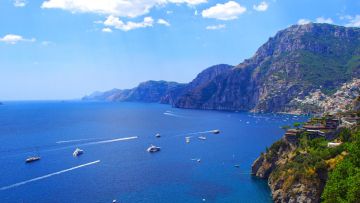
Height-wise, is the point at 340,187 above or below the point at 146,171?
above

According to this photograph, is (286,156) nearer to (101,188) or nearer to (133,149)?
(101,188)

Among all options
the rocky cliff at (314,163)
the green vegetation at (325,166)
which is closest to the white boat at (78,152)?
the rocky cliff at (314,163)

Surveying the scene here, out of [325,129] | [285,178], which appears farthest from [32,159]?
[325,129]

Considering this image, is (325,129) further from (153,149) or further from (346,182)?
(153,149)

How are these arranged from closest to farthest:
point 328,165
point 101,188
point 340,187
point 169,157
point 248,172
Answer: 1. point 340,187
2. point 328,165
3. point 101,188
4. point 248,172
5. point 169,157

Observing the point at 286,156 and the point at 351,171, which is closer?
the point at 351,171

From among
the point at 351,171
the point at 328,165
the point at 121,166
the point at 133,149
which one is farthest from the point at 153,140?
the point at 351,171

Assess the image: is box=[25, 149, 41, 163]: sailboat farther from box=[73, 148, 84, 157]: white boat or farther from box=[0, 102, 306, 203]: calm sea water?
box=[73, 148, 84, 157]: white boat

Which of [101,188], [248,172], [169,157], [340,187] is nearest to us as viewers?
[340,187]
